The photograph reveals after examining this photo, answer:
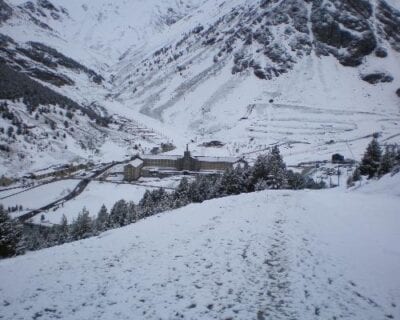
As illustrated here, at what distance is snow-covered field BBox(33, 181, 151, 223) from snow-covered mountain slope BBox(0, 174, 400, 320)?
55.9m

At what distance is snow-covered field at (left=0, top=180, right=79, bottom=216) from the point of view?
80.9 meters

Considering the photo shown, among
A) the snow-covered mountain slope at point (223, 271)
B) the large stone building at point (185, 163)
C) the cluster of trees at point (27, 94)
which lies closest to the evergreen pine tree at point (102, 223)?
the snow-covered mountain slope at point (223, 271)

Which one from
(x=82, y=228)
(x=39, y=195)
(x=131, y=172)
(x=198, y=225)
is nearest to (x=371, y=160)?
(x=198, y=225)

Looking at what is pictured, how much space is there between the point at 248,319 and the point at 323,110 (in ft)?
538

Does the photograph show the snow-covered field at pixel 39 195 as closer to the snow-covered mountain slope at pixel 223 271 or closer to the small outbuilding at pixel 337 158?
the small outbuilding at pixel 337 158

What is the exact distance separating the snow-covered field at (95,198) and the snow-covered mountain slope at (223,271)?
5588 cm

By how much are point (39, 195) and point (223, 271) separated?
266 feet

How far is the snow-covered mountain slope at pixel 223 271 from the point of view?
1170 cm

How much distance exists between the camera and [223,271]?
14.2 m

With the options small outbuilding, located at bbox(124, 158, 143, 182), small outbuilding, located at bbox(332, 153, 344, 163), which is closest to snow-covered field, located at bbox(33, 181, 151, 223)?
small outbuilding, located at bbox(124, 158, 143, 182)

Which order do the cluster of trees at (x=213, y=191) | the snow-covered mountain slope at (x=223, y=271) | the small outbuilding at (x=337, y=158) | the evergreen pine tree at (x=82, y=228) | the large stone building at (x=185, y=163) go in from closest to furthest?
1. the snow-covered mountain slope at (x=223, y=271)
2. the evergreen pine tree at (x=82, y=228)
3. the cluster of trees at (x=213, y=191)
4. the small outbuilding at (x=337, y=158)
5. the large stone building at (x=185, y=163)

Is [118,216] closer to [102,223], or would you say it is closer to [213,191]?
[102,223]

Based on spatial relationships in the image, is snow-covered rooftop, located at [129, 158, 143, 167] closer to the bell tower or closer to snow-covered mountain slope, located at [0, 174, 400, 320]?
the bell tower

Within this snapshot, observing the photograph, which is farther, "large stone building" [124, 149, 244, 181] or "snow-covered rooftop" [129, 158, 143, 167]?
"large stone building" [124, 149, 244, 181]
